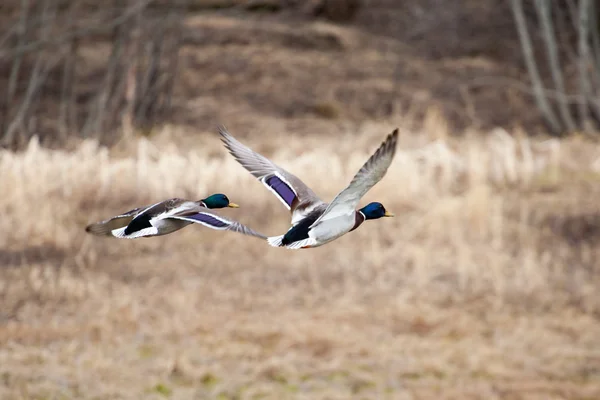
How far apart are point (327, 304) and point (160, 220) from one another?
29.2 ft

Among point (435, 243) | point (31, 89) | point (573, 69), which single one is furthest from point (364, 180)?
point (573, 69)

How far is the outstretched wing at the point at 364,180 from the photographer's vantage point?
1062mm

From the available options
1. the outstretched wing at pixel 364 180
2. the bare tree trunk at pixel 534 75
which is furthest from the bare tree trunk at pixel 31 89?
the outstretched wing at pixel 364 180

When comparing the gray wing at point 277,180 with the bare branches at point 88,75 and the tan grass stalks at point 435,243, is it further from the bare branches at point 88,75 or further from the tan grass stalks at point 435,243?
the bare branches at point 88,75

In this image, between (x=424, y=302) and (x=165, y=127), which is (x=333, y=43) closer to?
(x=165, y=127)

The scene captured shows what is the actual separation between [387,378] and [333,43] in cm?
1154

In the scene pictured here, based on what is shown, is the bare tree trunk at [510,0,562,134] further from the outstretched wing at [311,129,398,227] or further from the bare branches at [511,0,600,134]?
the outstretched wing at [311,129,398,227]

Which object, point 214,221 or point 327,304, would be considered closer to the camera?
point 214,221

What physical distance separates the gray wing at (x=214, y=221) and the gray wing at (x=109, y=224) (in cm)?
7

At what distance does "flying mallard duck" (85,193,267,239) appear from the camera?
107cm

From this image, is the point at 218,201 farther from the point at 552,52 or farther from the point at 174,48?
the point at 552,52

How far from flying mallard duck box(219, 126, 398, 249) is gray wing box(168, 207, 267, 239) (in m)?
0.06

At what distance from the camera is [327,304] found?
9.91 m

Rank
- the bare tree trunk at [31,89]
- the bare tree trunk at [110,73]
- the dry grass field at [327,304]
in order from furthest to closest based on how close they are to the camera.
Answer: the bare tree trunk at [110,73]
the bare tree trunk at [31,89]
the dry grass field at [327,304]
